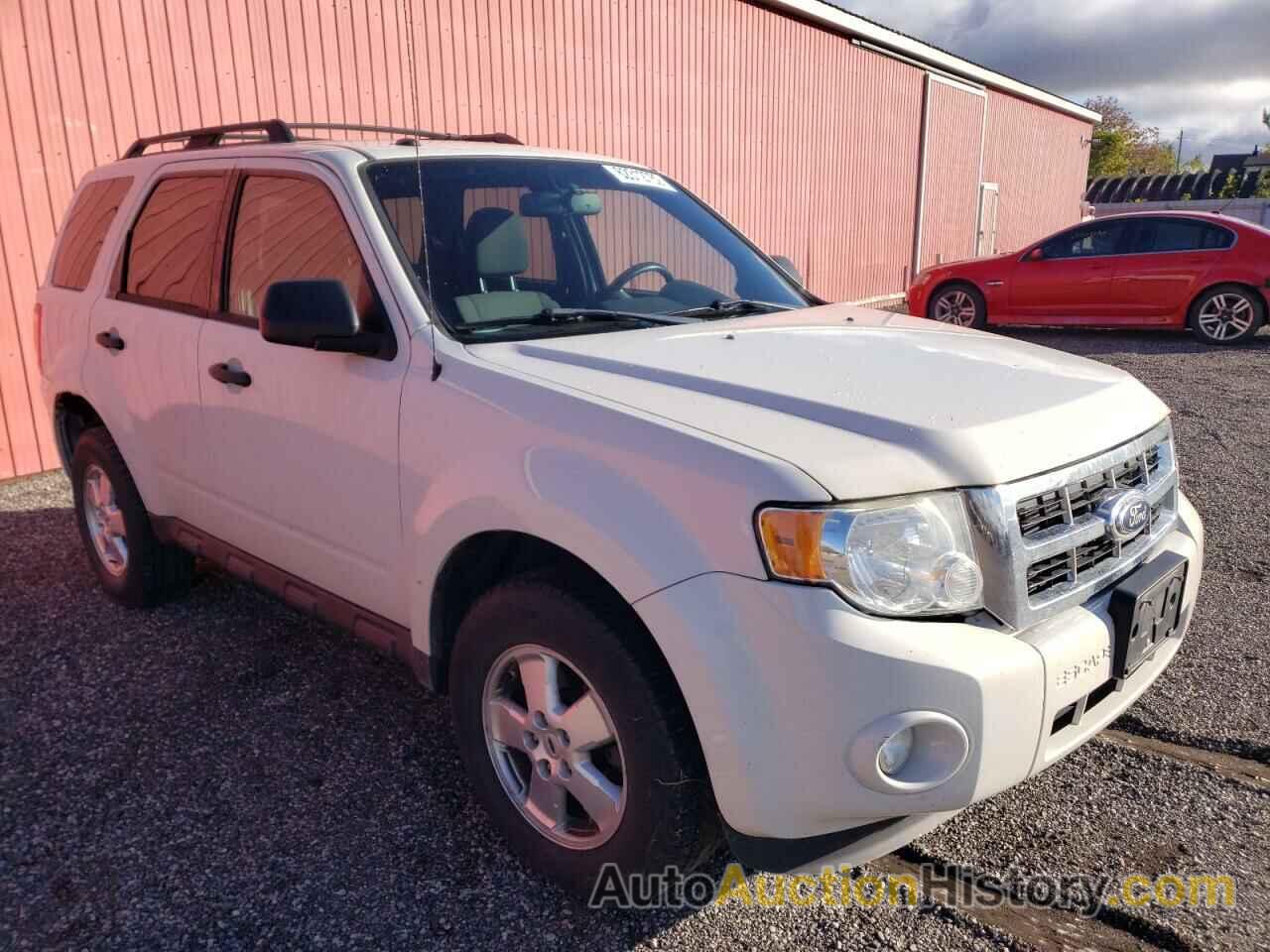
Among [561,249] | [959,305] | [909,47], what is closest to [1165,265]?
[959,305]

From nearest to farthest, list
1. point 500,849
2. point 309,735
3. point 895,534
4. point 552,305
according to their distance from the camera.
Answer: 1. point 895,534
2. point 500,849
3. point 552,305
4. point 309,735

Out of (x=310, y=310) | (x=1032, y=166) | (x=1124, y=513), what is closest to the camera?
(x=1124, y=513)

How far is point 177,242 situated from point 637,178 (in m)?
1.77

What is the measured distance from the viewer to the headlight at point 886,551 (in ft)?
6.28

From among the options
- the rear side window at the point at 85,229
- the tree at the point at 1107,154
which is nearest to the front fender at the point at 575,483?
the rear side window at the point at 85,229

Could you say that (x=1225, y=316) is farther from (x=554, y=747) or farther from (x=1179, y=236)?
(x=554, y=747)

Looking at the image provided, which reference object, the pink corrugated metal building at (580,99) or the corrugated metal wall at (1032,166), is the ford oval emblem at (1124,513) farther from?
the corrugated metal wall at (1032,166)

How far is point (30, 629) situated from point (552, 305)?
2.81 m

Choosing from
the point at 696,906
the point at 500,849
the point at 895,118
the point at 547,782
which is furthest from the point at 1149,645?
the point at 895,118

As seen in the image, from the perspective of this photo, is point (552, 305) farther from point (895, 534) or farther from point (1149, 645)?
point (1149, 645)

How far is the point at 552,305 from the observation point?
119 inches

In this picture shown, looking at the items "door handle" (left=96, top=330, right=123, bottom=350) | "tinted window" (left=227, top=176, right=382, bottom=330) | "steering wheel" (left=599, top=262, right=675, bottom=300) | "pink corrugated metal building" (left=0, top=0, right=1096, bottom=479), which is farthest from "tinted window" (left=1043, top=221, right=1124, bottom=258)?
"door handle" (left=96, top=330, right=123, bottom=350)

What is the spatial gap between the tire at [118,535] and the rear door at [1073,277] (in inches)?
434

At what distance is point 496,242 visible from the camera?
3.08m
